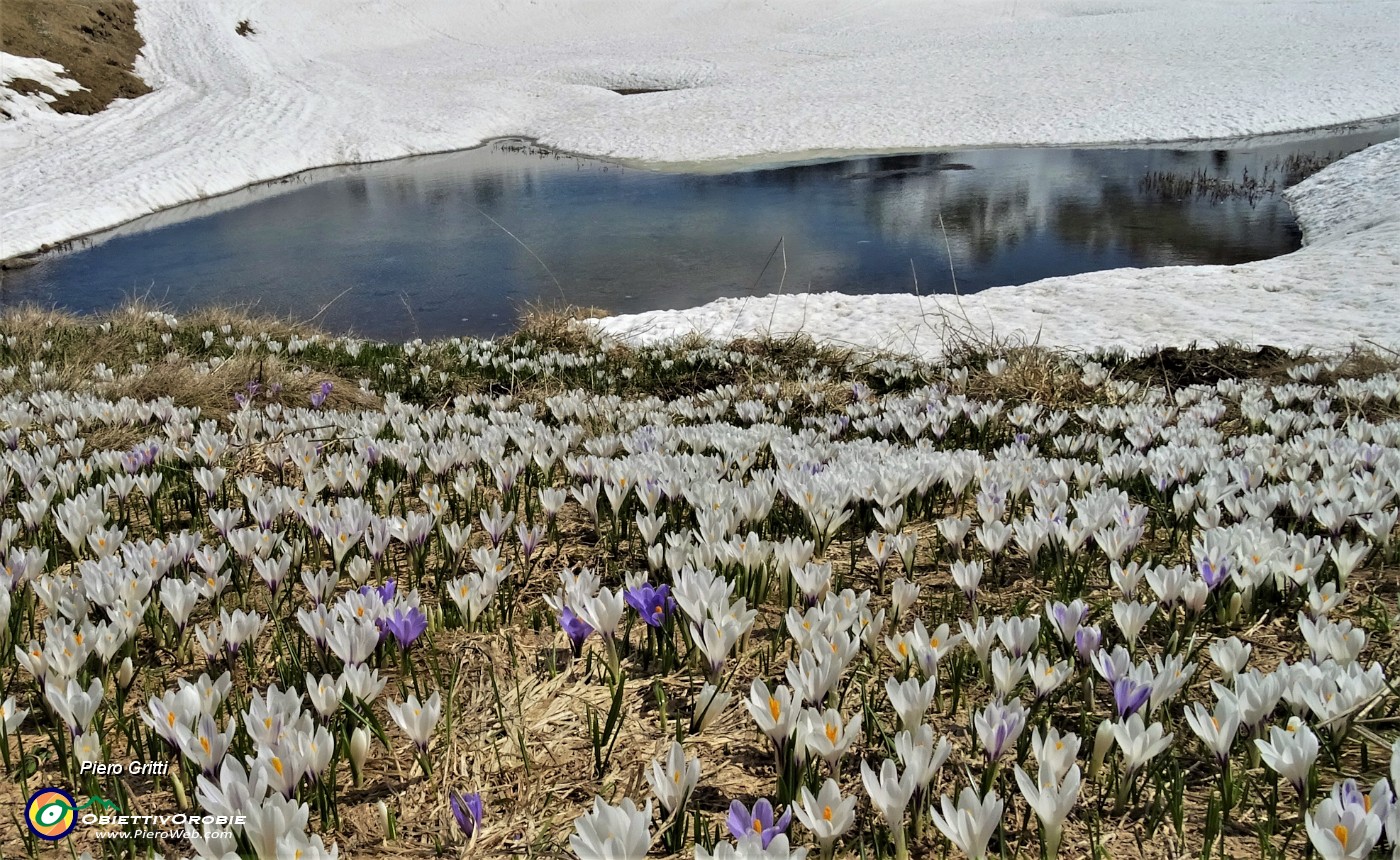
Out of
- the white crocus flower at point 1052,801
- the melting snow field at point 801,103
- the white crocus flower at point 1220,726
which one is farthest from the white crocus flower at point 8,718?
the melting snow field at point 801,103

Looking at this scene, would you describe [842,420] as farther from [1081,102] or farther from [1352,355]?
[1081,102]

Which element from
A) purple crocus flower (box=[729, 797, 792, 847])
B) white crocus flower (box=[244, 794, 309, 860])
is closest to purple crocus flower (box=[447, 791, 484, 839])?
white crocus flower (box=[244, 794, 309, 860])

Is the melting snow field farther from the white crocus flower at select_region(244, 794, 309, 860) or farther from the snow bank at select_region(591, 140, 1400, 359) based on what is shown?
the white crocus flower at select_region(244, 794, 309, 860)

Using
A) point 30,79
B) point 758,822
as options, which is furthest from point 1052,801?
point 30,79

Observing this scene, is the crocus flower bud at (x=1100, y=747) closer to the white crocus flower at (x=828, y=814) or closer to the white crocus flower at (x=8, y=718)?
the white crocus flower at (x=828, y=814)

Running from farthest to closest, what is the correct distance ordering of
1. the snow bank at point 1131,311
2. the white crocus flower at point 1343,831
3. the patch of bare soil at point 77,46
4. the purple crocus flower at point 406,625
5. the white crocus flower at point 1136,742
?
the patch of bare soil at point 77,46 < the snow bank at point 1131,311 < the purple crocus flower at point 406,625 < the white crocus flower at point 1136,742 < the white crocus flower at point 1343,831

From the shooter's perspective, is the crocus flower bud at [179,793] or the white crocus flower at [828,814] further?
the crocus flower bud at [179,793]

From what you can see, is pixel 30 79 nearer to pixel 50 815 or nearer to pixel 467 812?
pixel 50 815
